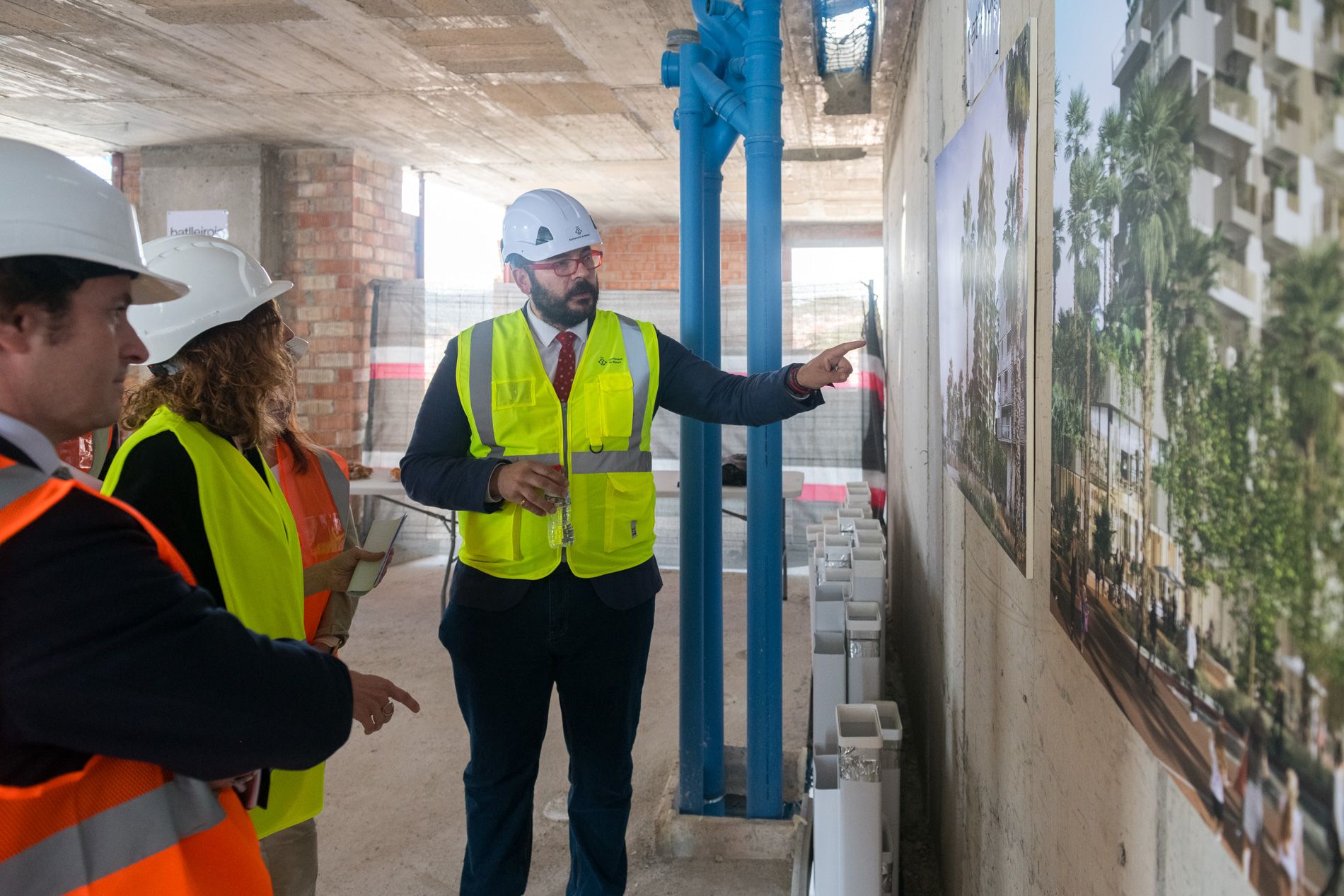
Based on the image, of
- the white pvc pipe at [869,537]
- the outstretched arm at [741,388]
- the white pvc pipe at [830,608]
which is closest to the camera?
the outstretched arm at [741,388]

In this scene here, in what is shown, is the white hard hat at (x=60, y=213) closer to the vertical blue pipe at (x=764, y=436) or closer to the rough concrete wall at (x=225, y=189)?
the vertical blue pipe at (x=764, y=436)

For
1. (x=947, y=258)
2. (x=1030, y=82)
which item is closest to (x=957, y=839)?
(x=947, y=258)

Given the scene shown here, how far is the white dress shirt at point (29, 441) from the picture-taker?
86 cm

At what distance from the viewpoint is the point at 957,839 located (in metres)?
2.18

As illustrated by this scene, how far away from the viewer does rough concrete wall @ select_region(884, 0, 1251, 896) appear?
0.89 meters

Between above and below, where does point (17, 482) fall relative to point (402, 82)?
below

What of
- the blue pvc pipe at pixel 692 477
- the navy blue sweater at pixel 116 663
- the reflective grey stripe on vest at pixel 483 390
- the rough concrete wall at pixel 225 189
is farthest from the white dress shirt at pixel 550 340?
the rough concrete wall at pixel 225 189

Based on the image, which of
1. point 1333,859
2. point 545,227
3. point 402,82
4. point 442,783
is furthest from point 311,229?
point 1333,859

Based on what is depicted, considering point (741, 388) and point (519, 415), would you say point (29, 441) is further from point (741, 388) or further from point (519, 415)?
point (741, 388)

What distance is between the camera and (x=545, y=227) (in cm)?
233

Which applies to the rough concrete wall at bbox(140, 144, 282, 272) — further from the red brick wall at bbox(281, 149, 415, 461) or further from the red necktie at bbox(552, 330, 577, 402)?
the red necktie at bbox(552, 330, 577, 402)

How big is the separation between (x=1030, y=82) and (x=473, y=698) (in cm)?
175

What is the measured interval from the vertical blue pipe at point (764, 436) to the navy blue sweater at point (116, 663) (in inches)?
72.5

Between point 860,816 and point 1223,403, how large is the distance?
1152 millimetres
